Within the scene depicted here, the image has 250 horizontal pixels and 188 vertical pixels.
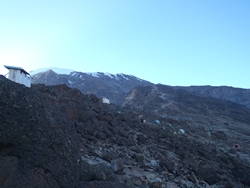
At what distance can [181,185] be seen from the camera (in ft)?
19.2

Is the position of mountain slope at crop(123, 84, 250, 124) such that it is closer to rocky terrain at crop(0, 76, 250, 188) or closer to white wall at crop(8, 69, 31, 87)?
white wall at crop(8, 69, 31, 87)

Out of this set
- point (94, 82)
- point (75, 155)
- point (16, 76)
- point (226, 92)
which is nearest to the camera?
point (75, 155)

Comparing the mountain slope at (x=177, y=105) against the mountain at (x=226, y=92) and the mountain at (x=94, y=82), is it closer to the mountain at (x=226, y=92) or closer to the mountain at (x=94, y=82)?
the mountain at (x=94, y=82)

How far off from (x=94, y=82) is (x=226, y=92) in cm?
5872

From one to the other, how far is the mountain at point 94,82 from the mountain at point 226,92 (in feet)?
110

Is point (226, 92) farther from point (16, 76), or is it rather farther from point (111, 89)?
point (16, 76)

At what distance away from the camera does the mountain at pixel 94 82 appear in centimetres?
7191

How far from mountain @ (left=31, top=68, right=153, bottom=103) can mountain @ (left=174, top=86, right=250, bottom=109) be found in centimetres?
3342

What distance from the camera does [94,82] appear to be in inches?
3383

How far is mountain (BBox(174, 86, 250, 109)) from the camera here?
77750mm

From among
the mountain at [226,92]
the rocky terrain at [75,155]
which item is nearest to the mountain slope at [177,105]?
the mountain at [226,92]

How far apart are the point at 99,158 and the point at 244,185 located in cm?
627

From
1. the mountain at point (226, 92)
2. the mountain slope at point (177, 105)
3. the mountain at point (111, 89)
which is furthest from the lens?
the mountain at point (226, 92)

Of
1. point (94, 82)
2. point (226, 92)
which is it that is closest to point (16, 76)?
point (94, 82)
